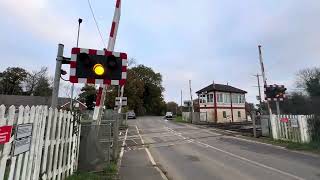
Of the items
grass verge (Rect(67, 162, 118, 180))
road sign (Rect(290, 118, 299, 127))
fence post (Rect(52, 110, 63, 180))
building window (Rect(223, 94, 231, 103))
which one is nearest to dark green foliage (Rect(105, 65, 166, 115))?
building window (Rect(223, 94, 231, 103))

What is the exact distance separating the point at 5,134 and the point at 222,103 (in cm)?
5720

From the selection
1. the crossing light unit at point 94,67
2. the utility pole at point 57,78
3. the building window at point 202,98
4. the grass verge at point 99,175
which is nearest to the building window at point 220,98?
the building window at point 202,98

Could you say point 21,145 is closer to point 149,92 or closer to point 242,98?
point 242,98

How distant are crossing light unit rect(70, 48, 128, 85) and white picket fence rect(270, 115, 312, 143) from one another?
1613 cm

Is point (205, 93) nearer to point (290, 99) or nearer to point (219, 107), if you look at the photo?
point (219, 107)

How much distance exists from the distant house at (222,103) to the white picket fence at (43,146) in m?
50.8

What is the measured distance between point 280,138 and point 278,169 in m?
11.8

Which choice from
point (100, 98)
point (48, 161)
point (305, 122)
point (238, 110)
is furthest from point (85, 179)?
point (238, 110)

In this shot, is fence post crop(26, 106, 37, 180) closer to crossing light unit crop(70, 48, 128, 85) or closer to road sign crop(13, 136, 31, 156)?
road sign crop(13, 136, 31, 156)

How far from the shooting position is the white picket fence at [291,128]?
20484 mm

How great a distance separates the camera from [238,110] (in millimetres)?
64188

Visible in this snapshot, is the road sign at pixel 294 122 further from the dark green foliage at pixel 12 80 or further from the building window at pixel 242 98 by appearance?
the dark green foliage at pixel 12 80

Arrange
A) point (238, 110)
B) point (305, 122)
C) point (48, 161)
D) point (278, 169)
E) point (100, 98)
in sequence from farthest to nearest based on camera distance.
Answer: point (238, 110) < point (305, 122) < point (278, 169) < point (100, 98) < point (48, 161)

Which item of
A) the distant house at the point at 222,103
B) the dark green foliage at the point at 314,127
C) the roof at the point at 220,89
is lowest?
the dark green foliage at the point at 314,127
